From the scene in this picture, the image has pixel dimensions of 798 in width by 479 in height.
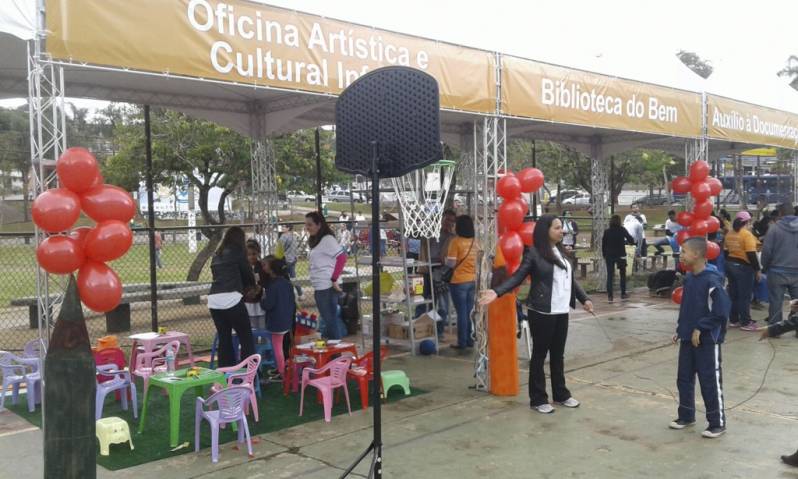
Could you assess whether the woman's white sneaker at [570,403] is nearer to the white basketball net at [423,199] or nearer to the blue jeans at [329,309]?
the blue jeans at [329,309]

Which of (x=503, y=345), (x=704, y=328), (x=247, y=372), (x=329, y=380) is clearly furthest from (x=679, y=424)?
(x=247, y=372)

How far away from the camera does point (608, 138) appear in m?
14.2

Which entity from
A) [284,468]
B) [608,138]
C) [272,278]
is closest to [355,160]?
[284,468]

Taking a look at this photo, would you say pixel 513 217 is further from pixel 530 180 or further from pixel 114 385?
pixel 114 385

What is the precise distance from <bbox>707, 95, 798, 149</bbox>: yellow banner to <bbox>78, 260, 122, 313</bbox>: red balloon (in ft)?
29.9

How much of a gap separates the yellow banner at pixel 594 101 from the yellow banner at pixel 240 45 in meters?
0.74

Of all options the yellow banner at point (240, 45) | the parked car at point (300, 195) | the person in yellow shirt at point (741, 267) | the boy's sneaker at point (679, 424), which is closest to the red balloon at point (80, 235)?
the yellow banner at point (240, 45)

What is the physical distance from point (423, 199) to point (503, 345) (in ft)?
8.72

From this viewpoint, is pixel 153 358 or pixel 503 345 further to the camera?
pixel 153 358

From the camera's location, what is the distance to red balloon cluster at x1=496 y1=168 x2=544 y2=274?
6.57 m

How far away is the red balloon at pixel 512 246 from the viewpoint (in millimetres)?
6586

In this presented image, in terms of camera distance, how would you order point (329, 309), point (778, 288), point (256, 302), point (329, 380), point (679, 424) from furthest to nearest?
point (778, 288) → point (329, 309) → point (256, 302) → point (329, 380) → point (679, 424)

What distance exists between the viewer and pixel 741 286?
10344 millimetres

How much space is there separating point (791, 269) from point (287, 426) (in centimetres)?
692
